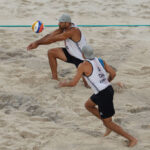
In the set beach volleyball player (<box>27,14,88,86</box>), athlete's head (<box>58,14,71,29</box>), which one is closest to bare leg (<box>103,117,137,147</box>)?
beach volleyball player (<box>27,14,88,86</box>)

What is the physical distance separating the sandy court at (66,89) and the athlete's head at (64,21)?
3.42 ft

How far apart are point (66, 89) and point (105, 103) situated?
1.87m

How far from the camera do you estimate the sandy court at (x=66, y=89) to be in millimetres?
4590

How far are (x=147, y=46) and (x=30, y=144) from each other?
4.69 meters

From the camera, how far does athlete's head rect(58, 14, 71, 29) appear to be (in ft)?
19.0

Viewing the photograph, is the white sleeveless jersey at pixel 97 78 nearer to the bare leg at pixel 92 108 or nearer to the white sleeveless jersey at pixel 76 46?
the bare leg at pixel 92 108

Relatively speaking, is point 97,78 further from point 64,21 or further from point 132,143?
point 64,21

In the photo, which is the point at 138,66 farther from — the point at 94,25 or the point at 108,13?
the point at 108,13

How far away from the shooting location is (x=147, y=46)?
27.3 feet

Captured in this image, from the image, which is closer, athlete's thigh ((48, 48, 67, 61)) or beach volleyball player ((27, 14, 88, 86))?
beach volleyball player ((27, 14, 88, 86))

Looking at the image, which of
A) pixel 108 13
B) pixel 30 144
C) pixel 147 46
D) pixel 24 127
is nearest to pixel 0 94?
pixel 24 127

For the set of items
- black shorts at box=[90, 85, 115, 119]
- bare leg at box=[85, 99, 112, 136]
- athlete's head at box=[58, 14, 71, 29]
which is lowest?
bare leg at box=[85, 99, 112, 136]

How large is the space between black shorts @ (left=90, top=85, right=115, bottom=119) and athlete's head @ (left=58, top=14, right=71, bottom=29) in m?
1.84

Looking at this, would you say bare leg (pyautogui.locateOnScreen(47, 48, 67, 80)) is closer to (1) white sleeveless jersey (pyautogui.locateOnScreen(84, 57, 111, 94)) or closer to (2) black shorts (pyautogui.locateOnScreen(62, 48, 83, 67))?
(2) black shorts (pyautogui.locateOnScreen(62, 48, 83, 67))
